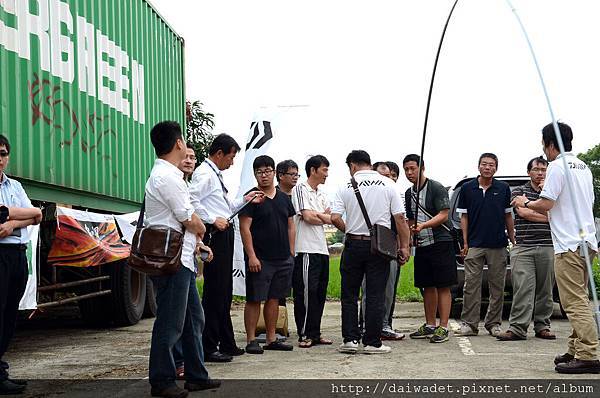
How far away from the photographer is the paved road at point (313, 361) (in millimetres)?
5562

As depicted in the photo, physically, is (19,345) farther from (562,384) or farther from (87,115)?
(562,384)

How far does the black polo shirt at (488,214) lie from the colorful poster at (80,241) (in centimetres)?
349

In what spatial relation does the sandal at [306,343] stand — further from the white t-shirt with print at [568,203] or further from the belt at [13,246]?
the belt at [13,246]

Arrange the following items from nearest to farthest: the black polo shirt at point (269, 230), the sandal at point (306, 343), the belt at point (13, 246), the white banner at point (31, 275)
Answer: the belt at point (13, 246) → the white banner at point (31, 275) → the black polo shirt at point (269, 230) → the sandal at point (306, 343)

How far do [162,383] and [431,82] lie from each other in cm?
326

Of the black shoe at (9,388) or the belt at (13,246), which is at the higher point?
the belt at (13,246)

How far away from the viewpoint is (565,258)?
5.64 metres

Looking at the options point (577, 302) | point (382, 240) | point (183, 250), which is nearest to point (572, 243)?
point (577, 302)

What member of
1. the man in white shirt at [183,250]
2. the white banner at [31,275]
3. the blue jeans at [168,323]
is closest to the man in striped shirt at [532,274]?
the man in white shirt at [183,250]

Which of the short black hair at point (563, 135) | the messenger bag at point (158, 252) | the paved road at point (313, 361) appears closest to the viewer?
the messenger bag at point (158, 252)

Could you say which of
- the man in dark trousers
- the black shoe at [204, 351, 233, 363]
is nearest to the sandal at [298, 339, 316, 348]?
the black shoe at [204, 351, 233, 363]

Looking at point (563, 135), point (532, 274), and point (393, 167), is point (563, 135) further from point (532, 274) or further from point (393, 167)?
point (393, 167)

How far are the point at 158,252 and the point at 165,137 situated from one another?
727mm

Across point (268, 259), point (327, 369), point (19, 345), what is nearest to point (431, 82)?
point (268, 259)
